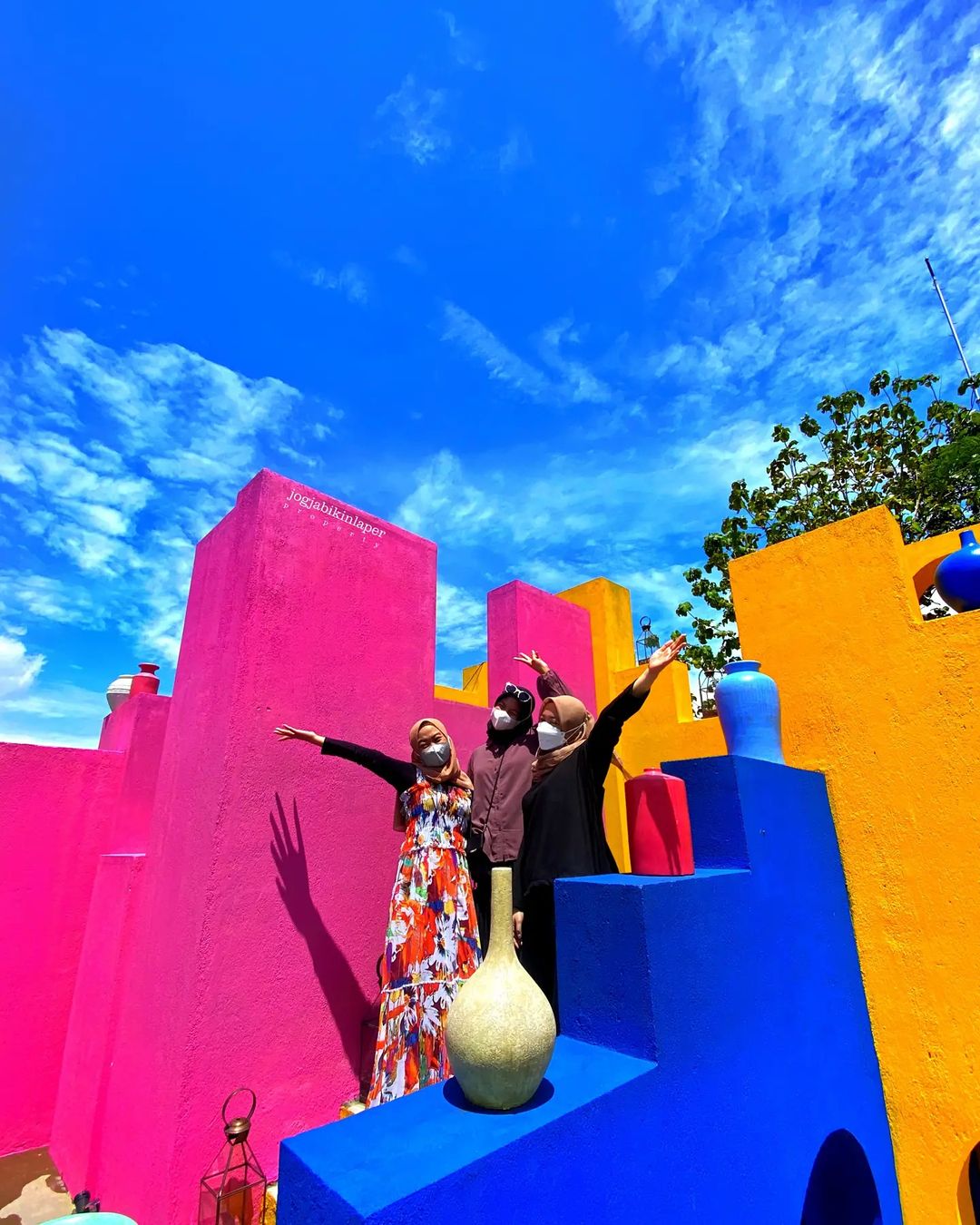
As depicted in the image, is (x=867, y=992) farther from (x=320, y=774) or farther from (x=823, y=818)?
(x=320, y=774)

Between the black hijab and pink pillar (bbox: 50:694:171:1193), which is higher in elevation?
the black hijab

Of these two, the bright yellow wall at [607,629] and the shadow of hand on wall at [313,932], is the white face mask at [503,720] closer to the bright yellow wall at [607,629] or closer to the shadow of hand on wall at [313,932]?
the shadow of hand on wall at [313,932]

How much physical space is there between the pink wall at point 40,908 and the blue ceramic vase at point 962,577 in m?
4.84

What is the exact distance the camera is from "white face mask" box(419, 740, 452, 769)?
2756mm

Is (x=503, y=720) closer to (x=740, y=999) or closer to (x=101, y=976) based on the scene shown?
(x=740, y=999)

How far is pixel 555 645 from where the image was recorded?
223 inches

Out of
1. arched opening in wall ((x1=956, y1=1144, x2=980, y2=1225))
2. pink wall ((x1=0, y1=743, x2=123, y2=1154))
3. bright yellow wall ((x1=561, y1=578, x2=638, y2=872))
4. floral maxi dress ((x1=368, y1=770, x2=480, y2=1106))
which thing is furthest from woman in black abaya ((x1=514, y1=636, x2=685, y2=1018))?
bright yellow wall ((x1=561, y1=578, x2=638, y2=872))

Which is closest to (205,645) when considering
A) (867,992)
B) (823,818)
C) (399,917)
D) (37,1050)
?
(399,917)

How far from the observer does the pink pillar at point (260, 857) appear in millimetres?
2523

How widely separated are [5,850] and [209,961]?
74.2 inches

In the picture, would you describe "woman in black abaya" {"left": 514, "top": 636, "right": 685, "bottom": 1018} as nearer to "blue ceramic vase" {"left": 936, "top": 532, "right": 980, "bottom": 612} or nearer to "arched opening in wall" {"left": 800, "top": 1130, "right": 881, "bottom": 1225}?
"arched opening in wall" {"left": 800, "top": 1130, "right": 881, "bottom": 1225}

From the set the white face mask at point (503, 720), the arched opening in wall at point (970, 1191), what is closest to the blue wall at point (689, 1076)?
the arched opening in wall at point (970, 1191)

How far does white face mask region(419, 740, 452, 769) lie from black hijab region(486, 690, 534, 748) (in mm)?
280

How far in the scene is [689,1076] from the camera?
5.00 feet
